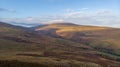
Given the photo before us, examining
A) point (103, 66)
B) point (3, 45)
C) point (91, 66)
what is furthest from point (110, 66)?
Result: point (3, 45)

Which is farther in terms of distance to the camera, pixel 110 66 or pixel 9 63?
pixel 110 66

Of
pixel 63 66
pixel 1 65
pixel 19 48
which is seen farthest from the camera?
pixel 19 48

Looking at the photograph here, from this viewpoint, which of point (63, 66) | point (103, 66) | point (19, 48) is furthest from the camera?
point (19, 48)

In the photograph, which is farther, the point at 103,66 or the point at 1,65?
the point at 103,66

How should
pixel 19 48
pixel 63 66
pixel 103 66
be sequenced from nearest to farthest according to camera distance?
pixel 63 66 → pixel 103 66 → pixel 19 48

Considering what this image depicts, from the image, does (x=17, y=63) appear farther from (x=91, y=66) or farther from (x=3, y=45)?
(x=3, y=45)

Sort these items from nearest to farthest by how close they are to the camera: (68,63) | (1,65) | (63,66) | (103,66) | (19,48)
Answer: (1,65) < (63,66) < (68,63) < (103,66) < (19,48)

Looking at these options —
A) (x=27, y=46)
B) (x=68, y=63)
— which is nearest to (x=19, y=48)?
(x=27, y=46)

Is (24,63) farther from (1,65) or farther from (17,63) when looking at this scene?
(1,65)
